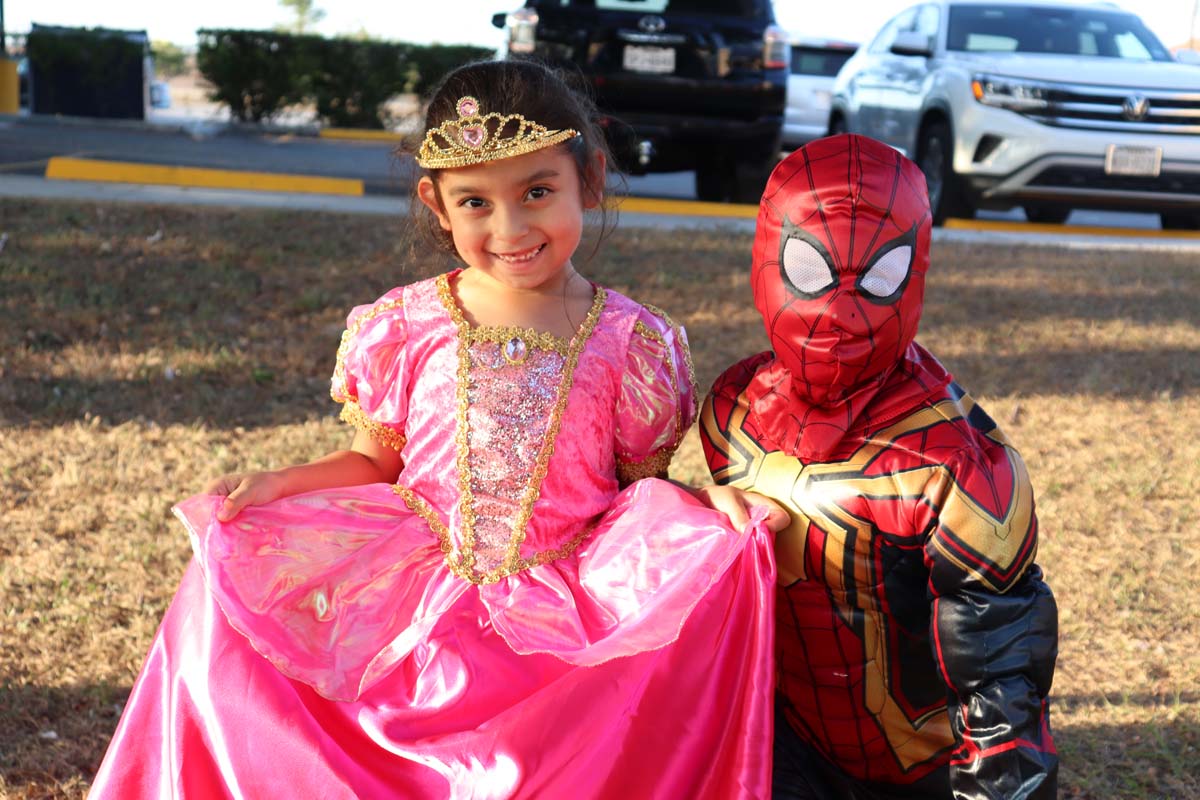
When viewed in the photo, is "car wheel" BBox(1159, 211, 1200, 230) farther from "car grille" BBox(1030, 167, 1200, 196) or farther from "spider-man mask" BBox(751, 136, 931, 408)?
"spider-man mask" BBox(751, 136, 931, 408)

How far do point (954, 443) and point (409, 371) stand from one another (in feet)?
3.35

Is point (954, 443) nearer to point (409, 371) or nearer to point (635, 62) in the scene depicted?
point (409, 371)

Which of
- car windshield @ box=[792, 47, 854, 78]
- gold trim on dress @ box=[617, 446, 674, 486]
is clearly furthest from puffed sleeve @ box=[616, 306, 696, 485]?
car windshield @ box=[792, 47, 854, 78]

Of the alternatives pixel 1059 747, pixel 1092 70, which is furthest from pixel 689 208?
pixel 1059 747

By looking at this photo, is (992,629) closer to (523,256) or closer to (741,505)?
(741,505)

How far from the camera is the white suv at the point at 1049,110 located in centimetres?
877

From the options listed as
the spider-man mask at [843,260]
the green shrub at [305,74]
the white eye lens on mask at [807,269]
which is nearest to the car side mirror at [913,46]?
the spider-man mask at [843,260]

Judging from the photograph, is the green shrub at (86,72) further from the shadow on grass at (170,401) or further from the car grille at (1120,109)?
the shadow on grass at (170,401)

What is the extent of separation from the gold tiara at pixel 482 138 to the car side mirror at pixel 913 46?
7946 mm

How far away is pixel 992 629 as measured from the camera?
1.95m

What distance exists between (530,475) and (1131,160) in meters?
7.64

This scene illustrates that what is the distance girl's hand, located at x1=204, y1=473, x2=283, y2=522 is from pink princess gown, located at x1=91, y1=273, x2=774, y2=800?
0.07 ft

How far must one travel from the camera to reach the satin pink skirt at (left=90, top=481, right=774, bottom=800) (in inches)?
81.1

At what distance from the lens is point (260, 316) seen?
6.16m
